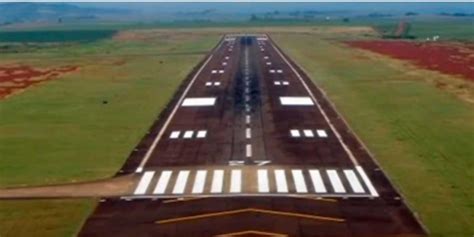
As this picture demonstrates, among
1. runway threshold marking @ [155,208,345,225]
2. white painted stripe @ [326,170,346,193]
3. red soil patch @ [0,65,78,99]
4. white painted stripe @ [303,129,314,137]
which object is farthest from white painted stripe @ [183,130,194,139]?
red soil patch @ [0,65,78,99]

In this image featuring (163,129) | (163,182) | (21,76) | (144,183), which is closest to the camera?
(144,183)

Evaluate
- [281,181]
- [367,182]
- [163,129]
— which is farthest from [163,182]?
[163,129]

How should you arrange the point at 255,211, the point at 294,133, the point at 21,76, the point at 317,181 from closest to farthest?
the point at 255,211
the point at 317,181
the point at 294,133
the point at 21,76

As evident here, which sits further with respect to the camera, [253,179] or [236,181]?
[253,179]

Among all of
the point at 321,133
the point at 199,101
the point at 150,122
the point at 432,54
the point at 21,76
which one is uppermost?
the point at 321,133

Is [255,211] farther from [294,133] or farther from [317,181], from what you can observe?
[294,133]

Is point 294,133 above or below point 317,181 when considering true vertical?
below

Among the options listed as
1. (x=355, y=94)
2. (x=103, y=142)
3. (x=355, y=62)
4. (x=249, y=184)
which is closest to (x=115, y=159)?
(x=103, y=142)

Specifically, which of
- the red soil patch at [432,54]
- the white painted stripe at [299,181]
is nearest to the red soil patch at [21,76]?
the white painted stripe at [299,181]
